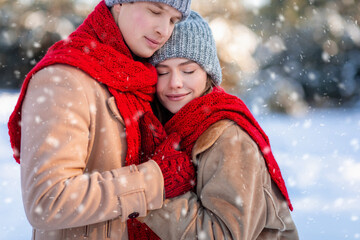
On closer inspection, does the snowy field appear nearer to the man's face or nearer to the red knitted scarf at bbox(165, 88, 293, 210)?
the red knitted scarf at bbox(165, 88, 293, 210)

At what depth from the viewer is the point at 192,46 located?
2031 mm

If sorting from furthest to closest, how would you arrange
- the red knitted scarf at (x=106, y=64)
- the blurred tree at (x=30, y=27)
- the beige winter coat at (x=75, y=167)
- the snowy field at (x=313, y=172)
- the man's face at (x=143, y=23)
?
1. the blurred tree at (x=30, y=27)
2. the snowy field at (x=313, y=172)
3. the man's face at (x=143, y=23)
4. the red knitted scarf at (x=106, y=64)
5. the beige winter coat at (x=75, y=167)

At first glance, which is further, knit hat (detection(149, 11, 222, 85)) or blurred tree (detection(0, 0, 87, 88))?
blurred tree (detection(0, 0, 87, 88))

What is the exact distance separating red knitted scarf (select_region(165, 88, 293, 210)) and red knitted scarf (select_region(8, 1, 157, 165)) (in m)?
0.21

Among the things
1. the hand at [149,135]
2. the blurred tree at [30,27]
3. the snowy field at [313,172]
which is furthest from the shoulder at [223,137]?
the blurred tree at [30,27]

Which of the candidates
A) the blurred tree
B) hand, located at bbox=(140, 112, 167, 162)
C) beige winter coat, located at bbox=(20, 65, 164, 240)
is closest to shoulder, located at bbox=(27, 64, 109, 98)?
beige winter coat, located at bbox=(20, 65, 164, 240)

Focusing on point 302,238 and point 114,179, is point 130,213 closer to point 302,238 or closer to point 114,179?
point 114,179

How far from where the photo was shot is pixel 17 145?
5.87 feet

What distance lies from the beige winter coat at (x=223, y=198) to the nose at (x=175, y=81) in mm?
308

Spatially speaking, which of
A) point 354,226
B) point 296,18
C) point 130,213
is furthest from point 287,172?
point 130,213

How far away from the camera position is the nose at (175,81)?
1999 millimetres

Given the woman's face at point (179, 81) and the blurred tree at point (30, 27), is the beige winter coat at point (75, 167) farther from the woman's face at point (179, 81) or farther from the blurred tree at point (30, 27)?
the blurred tree at point (30, 27)

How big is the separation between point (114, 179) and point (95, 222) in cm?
17

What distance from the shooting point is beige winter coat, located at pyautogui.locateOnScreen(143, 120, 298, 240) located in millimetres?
1663
